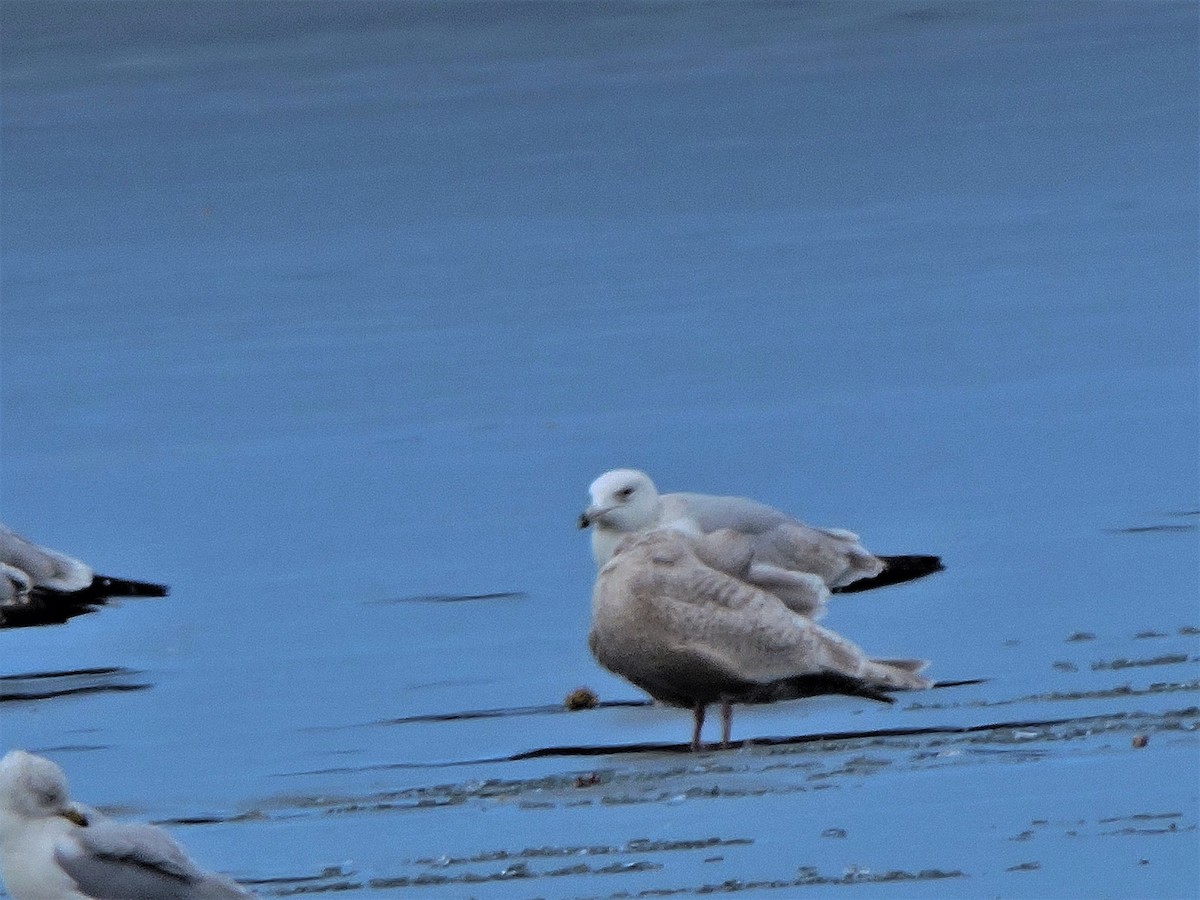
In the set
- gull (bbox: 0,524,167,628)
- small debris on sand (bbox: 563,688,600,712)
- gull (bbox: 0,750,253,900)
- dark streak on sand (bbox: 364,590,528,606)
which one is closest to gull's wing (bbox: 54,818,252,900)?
gull (bbox: 0,750,253,900)

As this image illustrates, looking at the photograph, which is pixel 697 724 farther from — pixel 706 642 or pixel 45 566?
pixel 45 566

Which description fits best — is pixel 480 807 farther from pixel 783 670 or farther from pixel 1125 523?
pixel 1125 523

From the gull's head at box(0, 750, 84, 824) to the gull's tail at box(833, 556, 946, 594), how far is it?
2.52m

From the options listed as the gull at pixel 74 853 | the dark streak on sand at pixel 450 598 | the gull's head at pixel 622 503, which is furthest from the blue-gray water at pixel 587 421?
the gull at pixel 74 853

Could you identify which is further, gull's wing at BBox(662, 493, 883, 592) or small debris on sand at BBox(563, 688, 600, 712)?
gull's wing at BBox(662, 493, 883, 592)

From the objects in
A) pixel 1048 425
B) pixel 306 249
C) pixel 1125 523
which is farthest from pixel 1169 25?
pixel 1125 523

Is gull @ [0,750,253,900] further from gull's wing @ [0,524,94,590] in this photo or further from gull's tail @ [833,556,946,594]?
gull's tail @ [833,556,946,594]

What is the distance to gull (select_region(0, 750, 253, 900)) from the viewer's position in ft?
13.1

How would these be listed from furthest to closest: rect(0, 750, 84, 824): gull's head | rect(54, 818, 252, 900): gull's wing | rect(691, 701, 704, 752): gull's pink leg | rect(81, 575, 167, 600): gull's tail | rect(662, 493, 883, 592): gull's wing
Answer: rect(81, 575, 167, 600): gull's tail → rect(662, 493, 883, 592): gull's wing → rect(691, 701, 704, 752): gull's pink leg → rect(0, 750, 84, 824): gull's head → rect(54, 818, 252, 900): gull's wing

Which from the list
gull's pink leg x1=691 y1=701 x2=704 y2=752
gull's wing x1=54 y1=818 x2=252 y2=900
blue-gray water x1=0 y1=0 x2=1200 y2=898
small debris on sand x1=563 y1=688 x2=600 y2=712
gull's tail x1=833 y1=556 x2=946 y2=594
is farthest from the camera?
gull's tail x1=833 y1=556 x2=946 y2=594

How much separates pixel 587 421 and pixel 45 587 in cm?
201

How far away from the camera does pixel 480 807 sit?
4.90 meters

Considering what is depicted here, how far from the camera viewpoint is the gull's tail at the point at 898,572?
6.30 metres

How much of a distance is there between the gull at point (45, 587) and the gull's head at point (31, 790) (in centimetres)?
234
